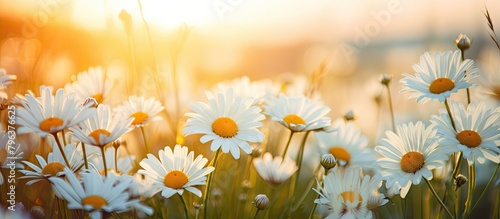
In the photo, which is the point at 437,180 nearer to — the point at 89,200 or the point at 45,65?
the point at 89,200

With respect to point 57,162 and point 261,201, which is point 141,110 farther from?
point 261,201

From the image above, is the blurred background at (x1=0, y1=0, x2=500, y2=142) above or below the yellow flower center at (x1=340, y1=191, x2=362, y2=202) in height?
above

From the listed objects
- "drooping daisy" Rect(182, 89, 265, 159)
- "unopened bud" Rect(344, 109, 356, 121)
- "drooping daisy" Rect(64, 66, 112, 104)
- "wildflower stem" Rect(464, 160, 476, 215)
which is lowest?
"wildflower stem" Rect(464, 160, 476, 215)

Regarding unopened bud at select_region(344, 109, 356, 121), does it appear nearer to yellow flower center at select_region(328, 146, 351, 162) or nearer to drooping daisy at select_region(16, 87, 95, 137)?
yellow flower center at select_region(328, 146, 351, 162)

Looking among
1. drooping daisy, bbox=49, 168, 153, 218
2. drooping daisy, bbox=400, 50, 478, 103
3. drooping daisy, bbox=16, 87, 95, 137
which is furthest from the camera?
drooping daisy, bbox=400, 50, 478, 103

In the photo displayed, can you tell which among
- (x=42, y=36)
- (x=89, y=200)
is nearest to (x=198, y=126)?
(x=89, y=200)

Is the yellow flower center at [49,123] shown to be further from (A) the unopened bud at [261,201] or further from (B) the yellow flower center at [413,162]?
(B) the yellow flower center at [413,162]

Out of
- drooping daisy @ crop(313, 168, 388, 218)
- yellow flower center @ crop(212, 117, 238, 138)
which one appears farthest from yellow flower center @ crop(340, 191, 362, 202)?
yellow flower center @ crop(212, 117, 238, 138)

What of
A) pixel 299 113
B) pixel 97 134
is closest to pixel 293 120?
pixel 299 113
